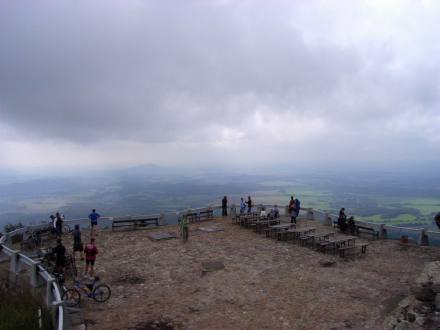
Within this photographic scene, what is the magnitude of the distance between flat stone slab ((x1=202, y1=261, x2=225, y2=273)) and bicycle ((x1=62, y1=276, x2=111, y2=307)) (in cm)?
423

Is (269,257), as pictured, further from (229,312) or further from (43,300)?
(43,300)

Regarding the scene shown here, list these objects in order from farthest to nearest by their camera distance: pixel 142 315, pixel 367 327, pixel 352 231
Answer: pixel 352 231 < pixel 142 315 < pixel 367 327

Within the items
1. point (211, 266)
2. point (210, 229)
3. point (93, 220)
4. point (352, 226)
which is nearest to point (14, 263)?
point (93, 220)

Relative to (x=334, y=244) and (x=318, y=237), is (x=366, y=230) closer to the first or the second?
(x=318, y=237)

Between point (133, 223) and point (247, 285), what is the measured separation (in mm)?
11739

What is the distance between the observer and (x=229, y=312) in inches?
382

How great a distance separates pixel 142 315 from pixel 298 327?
4563 mm

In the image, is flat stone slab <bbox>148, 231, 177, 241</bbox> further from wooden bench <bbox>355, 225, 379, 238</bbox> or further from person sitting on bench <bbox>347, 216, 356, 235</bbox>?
wooden bench <bbox>355, 225, 379, 238</bbox>

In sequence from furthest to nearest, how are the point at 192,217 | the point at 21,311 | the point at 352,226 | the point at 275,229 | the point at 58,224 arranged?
the point at 192,217, the point at 275,229, the point at 352,226, the point at 58,224, the point at 21,311

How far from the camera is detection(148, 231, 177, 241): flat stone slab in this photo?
18.6 m

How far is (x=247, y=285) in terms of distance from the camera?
464 inches

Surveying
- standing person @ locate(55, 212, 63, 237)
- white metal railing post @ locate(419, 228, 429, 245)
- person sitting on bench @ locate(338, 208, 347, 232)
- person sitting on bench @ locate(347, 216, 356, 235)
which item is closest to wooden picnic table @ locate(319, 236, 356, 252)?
person sitting on bench @ locate(347, 216, 356, 235)

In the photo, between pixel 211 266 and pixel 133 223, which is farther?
pixel 133 223

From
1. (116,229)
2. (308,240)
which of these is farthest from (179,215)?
(308,240)
